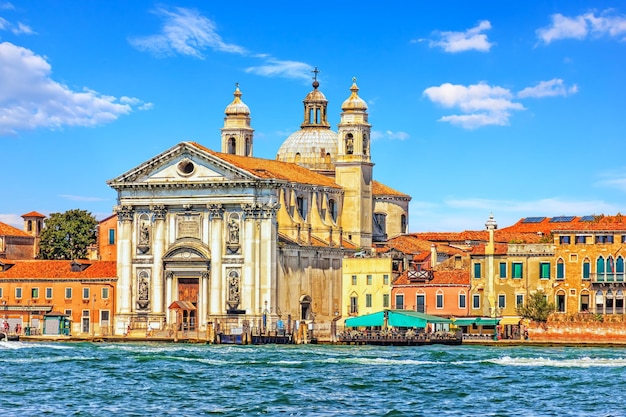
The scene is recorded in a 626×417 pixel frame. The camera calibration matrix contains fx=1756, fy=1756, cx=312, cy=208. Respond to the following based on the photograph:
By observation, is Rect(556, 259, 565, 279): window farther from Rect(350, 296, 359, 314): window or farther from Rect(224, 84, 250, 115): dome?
Rect(224, 84, 250, 115): dome

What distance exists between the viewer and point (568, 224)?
84.5 m

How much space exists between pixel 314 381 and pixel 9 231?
58814mm

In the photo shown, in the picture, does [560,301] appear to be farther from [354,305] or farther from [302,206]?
[302,206]

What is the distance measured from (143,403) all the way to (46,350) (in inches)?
1055

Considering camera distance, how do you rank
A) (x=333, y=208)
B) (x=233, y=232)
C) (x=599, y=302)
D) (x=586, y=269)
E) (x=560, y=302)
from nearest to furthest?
(x=599, y=302) → (x=586, y=269) → (x=560, y=302) → (x=233, y=232) → (x=333, y=208)

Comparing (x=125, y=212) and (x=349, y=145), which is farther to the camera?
(x=349, y=145)

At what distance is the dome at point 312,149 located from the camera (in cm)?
10788

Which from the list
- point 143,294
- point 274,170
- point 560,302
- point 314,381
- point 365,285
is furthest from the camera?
point 274,170

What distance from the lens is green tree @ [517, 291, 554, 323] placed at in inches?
3233

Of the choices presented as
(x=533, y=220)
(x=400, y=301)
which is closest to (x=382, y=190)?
(x=533, y=220)

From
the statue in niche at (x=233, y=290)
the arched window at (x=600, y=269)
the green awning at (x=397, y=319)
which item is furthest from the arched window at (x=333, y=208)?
the arched window at (x=600, y=269)

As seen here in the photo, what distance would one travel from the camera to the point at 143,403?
164 ft

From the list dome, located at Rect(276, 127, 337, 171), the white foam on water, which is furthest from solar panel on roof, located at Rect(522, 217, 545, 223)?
the white foam on water

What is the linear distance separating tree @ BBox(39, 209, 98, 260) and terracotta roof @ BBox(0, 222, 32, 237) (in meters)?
4.09
